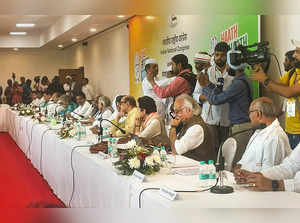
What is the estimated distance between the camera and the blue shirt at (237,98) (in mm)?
3479

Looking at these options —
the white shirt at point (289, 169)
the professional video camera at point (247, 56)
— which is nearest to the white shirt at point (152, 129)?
the professional video camera at point (247, 56)

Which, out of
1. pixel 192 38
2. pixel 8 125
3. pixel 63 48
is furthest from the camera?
pixel 63 48

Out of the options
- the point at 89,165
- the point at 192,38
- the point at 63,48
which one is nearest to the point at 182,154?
the point at 89,165

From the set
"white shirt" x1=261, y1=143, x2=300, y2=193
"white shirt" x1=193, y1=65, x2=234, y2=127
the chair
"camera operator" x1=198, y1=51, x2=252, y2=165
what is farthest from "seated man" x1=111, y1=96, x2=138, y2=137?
"white shirt" x1=261, y1=143, x2=300, y2=193

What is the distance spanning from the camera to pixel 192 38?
17.5 feet

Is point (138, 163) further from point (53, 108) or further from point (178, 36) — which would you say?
point (53, 108)

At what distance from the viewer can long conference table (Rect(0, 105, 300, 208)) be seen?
1.71 metres

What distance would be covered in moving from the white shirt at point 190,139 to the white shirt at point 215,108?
77 centimetres

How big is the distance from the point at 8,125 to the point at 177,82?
732cm

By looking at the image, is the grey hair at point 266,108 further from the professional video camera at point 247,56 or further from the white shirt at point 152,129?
the white shirt at point 152,129

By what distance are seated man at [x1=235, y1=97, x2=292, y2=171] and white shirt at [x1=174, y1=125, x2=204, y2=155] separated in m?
0.51

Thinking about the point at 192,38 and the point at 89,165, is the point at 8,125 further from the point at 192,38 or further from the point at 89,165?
the point at 89,165

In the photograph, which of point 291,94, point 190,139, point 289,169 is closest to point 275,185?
point 289,169
